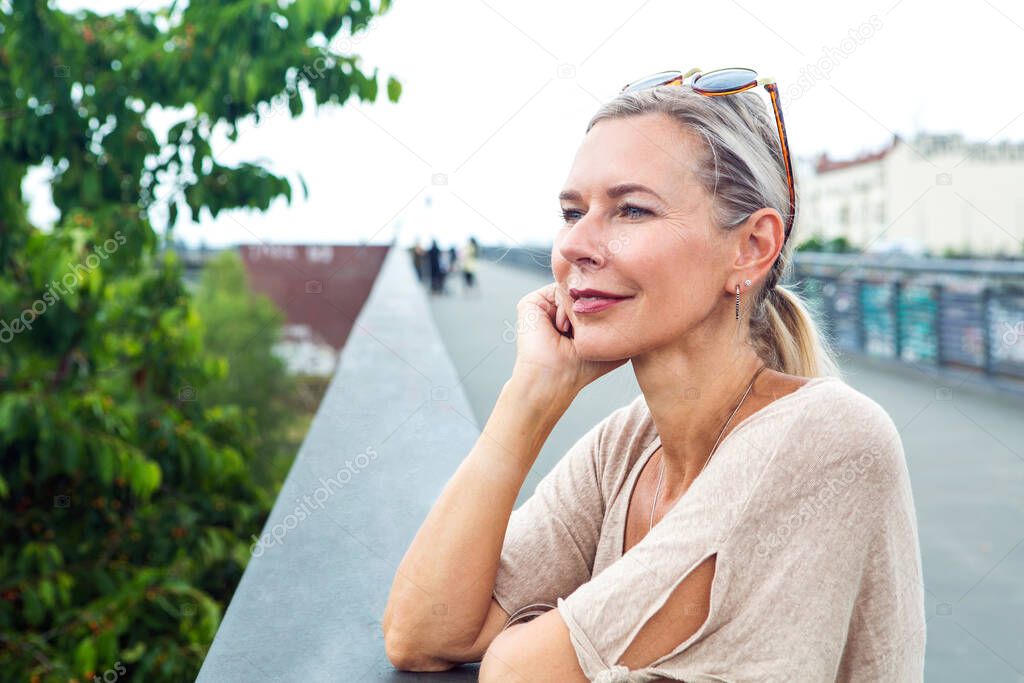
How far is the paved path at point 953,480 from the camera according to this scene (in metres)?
3.32

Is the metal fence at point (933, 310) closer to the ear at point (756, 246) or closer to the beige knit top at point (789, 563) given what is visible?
the ear at point (756, 246)

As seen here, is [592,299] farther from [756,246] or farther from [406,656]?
[406,656]

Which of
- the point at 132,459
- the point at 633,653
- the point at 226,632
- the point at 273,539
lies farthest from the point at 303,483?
the point at 132,459

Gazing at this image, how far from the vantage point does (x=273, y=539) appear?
1692 millimetres

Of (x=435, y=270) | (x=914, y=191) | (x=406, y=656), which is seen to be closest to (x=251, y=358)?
(x=914, y=191)

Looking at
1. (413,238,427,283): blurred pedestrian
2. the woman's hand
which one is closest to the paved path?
the woman's hand

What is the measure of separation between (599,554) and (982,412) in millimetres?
7019

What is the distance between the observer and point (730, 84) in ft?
4.41

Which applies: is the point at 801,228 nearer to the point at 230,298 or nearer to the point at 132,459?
the point at 132,459

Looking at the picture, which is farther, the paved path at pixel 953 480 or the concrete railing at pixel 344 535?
the paved path at pixel 953 480

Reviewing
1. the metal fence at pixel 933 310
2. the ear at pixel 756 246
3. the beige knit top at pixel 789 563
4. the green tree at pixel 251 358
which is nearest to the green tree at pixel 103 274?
the ear at pixel 756 246

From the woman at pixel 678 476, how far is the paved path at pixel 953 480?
173 mm

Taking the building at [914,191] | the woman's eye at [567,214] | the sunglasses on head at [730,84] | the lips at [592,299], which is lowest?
the lips at [592,299]

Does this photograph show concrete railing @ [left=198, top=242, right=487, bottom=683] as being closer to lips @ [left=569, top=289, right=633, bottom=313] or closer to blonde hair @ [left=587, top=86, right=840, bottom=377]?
lips @ [left=569, top=289, right=633, bottom=313]
